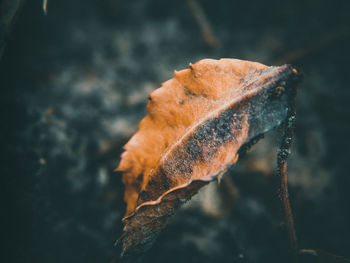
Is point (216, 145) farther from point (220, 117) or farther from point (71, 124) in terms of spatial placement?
point (71, 124)

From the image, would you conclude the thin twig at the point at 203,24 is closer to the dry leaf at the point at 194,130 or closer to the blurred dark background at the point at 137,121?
the blurred dark background at the point at 137,121

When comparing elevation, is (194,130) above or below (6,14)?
below

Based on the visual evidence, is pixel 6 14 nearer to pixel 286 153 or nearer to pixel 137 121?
pixel 137 121

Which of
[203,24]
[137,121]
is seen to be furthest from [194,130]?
[203,24]

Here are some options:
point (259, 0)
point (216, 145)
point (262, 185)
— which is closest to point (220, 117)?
point (216, 145)

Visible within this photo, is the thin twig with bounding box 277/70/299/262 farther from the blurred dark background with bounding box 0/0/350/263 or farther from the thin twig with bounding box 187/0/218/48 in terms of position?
the thin twig with bounding box 187/0/218/48

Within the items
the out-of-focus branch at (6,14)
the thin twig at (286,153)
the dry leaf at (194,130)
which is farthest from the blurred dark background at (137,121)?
the dry leaf at (194,130)

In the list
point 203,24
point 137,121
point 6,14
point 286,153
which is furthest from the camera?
point 203,24
